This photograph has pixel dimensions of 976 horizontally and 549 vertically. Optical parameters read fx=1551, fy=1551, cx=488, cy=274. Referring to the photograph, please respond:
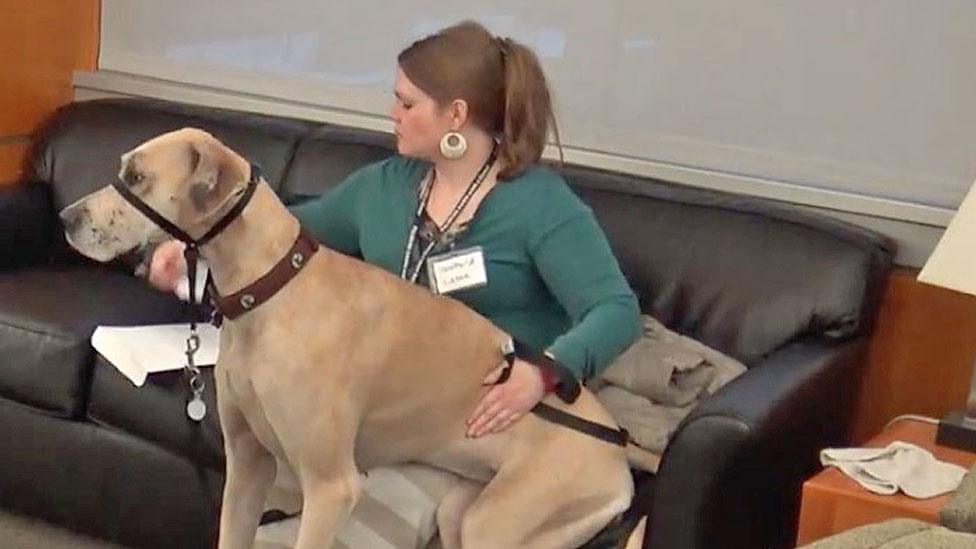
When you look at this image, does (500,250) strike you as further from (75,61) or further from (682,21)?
(75,61)

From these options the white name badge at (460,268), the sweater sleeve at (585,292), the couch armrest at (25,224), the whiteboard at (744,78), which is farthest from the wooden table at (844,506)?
the couch armrest at (25,224)

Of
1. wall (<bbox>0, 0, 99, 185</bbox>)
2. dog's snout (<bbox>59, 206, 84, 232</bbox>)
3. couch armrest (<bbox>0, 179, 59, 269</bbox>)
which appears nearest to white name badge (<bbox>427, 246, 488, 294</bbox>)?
dog's snout (<bbox>59, 206, 84, 232</bbox>)

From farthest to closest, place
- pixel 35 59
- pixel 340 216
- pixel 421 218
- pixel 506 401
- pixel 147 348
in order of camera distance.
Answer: pixel 35 59
pixel 147 348
pixel 340 216
pixel 421 218
pixel 506 401

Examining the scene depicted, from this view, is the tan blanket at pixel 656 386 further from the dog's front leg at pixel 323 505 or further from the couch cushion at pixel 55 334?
the couch cushion at pixel 55 334

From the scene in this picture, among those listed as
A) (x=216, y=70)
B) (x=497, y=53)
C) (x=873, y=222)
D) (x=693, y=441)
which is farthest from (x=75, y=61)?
(x=693, y=441)

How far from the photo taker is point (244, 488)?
2.27 meters

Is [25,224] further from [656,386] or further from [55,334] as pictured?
[656,386]

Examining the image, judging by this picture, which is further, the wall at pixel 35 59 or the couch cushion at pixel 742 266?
the wall at pixel 35 59

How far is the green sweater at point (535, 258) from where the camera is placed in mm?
2377

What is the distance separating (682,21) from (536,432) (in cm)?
120

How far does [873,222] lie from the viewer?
3.02m

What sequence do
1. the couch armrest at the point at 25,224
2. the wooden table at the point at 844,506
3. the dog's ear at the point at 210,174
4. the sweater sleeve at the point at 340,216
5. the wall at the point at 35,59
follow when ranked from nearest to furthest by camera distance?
the dog's ear at the point at 210,174, the wooden table at the point at 844,506, the sweater sleeve at the point at 340,216, the couch armrest at the point at 25,224, the wall at the point at 35,59

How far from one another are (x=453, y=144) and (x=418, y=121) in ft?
0.22

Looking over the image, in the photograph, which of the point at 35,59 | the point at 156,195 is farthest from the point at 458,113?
the point at 35,59
